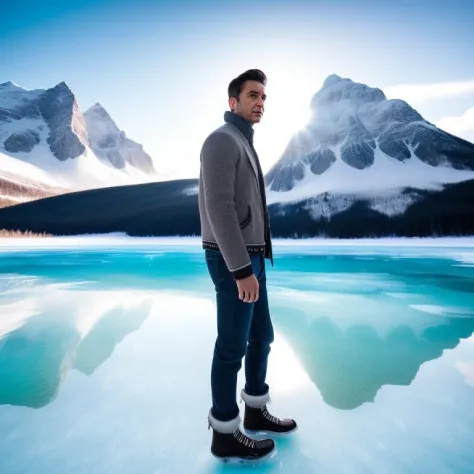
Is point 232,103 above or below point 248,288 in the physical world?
above

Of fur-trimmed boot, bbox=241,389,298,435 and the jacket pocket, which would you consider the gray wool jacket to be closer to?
the jacket pocket

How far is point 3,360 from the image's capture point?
4.21 metres

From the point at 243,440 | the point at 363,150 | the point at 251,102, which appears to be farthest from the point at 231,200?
the point at 363,150

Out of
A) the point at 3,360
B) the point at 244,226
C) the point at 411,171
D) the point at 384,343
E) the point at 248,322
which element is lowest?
the point at 384,343

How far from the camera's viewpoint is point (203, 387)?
3.39 metres

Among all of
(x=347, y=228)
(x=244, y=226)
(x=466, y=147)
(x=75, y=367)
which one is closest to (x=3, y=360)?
(x=75, y=367)

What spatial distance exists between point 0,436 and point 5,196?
152849mm

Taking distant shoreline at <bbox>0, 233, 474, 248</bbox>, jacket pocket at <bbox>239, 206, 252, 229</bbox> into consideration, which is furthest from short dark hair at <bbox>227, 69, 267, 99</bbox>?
distant shoreline at <bbox>0, 233, 474, 248</bbox>

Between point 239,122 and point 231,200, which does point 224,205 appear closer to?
point 231,200

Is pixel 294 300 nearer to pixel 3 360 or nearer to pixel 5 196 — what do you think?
pixel 3 360

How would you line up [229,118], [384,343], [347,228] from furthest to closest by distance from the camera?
Result: [347,228]
[384,343]
[229,118]

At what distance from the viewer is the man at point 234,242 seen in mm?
2037

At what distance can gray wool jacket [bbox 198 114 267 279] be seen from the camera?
2.03 metres

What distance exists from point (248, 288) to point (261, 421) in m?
1.14
